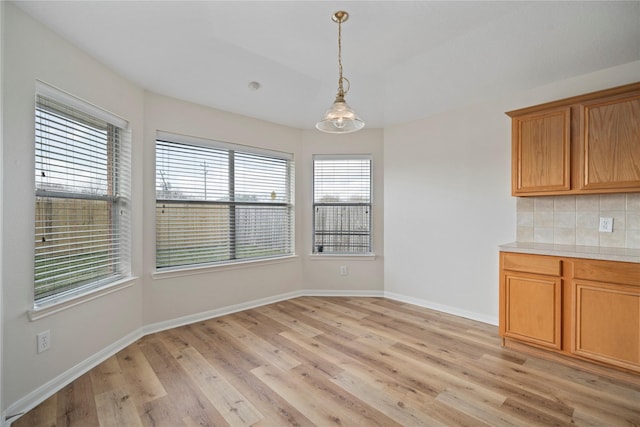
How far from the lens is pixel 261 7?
2.16 m

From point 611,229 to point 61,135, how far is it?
4.55 m

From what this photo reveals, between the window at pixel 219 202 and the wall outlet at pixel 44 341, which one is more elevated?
the window at pixel 219 202

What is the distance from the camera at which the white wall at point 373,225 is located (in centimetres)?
438

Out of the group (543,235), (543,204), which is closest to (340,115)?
(543,204)

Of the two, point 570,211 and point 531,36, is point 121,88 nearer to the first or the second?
point 531,36

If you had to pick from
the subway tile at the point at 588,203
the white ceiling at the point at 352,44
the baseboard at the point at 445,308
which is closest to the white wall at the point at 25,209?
the white ceiling at the point at 352,44

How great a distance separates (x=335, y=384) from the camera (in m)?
2.17

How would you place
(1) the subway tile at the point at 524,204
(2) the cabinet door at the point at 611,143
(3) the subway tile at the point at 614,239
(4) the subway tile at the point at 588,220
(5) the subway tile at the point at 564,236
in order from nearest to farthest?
(2) the cabinet door at the point at 611,143 → (3) the subway tile at the point at 614,239 → (4) the subway tile at the point at 588,220 → (5) the subway tile at the point at 564,236 → (1) the subway tile at the point at 524,204

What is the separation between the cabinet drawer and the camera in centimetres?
247

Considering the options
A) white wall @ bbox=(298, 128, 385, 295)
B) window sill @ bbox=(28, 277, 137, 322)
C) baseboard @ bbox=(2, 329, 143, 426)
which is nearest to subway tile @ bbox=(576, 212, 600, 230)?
white wall @ bbox=(298, 128, 385, 295)

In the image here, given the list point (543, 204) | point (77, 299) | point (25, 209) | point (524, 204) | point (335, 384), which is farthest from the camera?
point (524, 204)

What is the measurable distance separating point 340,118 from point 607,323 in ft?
8.19

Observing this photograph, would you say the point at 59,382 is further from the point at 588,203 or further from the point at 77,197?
the point at 588,203

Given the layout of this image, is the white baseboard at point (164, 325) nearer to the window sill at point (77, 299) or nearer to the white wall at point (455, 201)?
the white wall at point (455, 201)
